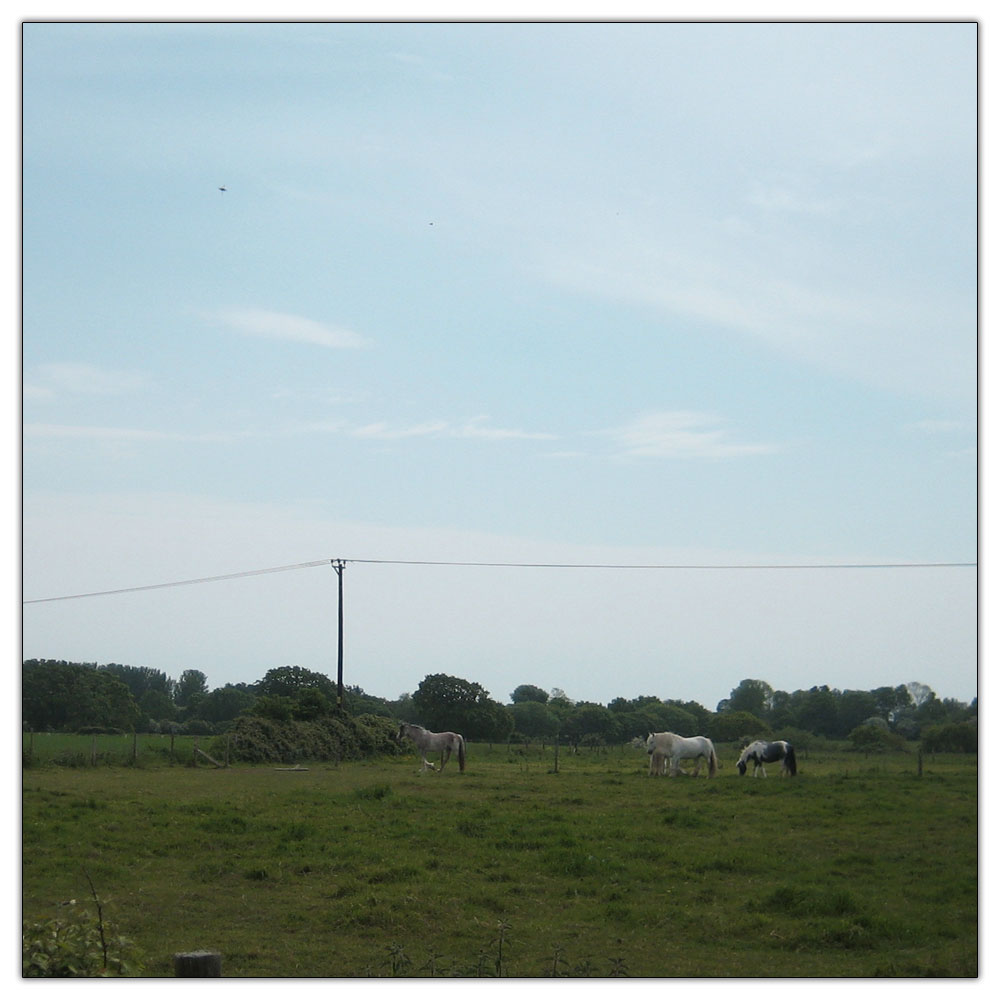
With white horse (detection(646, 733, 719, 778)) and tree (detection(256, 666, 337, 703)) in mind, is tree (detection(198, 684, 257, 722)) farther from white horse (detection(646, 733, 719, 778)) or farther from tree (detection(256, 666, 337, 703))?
white horse (detection(646, 733, 719, 778))

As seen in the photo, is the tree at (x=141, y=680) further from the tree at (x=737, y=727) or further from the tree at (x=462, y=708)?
the tree at (x=737, y=727)

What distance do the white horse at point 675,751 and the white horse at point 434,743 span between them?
2.78 meters

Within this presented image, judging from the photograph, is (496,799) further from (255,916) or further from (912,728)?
(912,728)

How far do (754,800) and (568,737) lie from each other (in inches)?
123

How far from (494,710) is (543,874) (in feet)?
15.1

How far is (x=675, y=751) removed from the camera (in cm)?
1389

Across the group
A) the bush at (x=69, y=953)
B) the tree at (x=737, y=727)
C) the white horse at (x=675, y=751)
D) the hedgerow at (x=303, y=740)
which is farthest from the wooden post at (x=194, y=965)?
the hedgerow at (x=303, y=740)

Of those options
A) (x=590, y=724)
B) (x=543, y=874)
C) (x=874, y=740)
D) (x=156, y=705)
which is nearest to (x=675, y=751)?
(x=590, y=724)

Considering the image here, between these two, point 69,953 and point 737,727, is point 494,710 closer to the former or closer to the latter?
point 737,727

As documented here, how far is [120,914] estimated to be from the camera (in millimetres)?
7621

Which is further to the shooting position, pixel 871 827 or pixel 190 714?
pixel 190 714

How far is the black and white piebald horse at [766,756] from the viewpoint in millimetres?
11578

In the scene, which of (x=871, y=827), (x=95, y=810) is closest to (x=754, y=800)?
(x=871, y=827)

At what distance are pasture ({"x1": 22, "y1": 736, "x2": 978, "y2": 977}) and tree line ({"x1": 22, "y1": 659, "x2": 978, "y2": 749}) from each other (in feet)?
1.45
